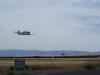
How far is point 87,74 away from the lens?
24719 mm

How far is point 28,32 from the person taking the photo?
99.5 ft

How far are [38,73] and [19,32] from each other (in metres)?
7.39

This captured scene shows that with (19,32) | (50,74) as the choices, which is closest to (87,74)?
(50,74)

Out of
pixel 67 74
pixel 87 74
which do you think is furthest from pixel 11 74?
pixel 87 74

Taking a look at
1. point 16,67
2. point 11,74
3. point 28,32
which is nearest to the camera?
point 11,74

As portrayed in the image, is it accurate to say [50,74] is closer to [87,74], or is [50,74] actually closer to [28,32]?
[87,74]

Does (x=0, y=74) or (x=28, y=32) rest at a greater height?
(x=28, y=32)

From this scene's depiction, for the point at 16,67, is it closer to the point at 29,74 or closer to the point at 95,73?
the point at 29,74

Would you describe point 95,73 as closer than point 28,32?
Yes

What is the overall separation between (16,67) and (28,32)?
4.75m

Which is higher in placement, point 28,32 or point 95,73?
point 28,32

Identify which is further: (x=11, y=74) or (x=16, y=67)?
(x=16, y=67)

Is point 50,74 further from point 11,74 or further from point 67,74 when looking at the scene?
point 11,74

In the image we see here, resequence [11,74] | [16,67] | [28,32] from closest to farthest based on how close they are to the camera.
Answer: [11,74], [16,67], [28,32]
